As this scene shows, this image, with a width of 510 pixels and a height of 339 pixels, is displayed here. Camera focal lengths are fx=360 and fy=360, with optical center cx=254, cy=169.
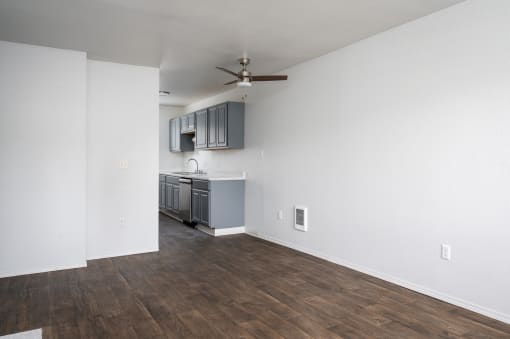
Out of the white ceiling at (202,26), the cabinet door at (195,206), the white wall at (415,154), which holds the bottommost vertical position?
the cabinet door at (195,206)

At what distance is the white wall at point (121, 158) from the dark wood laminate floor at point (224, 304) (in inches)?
17.2

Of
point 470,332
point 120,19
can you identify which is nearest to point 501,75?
point 470,332

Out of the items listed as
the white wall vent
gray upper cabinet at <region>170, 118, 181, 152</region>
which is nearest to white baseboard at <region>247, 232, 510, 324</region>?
the white wall vent

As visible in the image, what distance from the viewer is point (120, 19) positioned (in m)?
3.31

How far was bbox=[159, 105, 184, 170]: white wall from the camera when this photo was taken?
351 inches

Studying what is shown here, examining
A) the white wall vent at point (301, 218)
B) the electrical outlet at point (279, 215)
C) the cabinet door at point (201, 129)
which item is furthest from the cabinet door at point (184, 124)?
the white wall vent at point (301, 218)

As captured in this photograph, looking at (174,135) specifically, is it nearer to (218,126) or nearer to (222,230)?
(218,126)

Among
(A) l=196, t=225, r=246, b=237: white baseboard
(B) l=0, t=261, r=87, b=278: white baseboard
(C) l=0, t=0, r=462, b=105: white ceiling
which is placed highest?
(C) l=0, t=0, r=462, b=105: white ceiling

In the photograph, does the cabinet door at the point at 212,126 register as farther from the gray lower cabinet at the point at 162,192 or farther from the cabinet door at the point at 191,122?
the gray lower cabinet at the point at 162,192

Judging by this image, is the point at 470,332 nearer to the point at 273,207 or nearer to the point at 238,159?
the point at 273,207

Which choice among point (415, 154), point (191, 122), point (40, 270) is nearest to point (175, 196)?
point (191, 122)

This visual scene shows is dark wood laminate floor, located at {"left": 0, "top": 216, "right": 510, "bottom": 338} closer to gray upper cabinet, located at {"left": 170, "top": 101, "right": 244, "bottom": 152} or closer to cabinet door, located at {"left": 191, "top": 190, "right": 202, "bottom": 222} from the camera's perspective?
cabinet door, located at {"left": 191, "top": 190, "right": 202, "bottom": 222}

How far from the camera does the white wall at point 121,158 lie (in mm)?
4555

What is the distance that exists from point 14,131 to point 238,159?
3.40 metres
